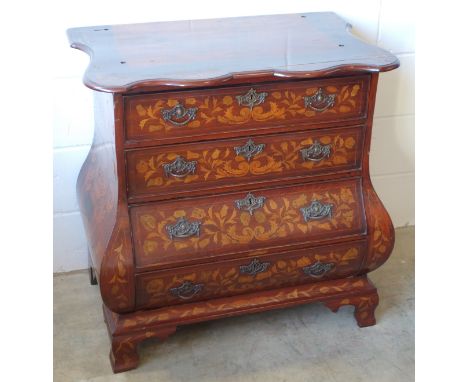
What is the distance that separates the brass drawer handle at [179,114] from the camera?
1.65 meters

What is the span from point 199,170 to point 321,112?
349 millimetres

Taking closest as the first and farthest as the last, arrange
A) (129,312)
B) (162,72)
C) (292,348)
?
(162,72) → (129,312) → (292,348)

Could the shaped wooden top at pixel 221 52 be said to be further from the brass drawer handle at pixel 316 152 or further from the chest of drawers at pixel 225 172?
the brass drawer handle at pixel 316 152

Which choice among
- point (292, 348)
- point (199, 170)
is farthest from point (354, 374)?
point (199, 170)

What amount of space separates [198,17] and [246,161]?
0.61 m

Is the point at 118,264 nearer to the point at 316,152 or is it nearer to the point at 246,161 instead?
the point at 246,161

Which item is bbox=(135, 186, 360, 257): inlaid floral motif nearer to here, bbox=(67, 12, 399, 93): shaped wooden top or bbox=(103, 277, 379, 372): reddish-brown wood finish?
bbox=(103, 277, 379, 372): reddish-brown wood finish

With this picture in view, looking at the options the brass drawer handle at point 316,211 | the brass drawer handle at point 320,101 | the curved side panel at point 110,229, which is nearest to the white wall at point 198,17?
the curved side panel at point 110,229

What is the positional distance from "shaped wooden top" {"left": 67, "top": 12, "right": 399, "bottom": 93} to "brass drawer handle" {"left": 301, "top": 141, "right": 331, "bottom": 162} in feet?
0.70

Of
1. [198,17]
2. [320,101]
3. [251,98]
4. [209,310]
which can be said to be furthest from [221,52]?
[209,310]

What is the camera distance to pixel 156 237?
5.84 feet
